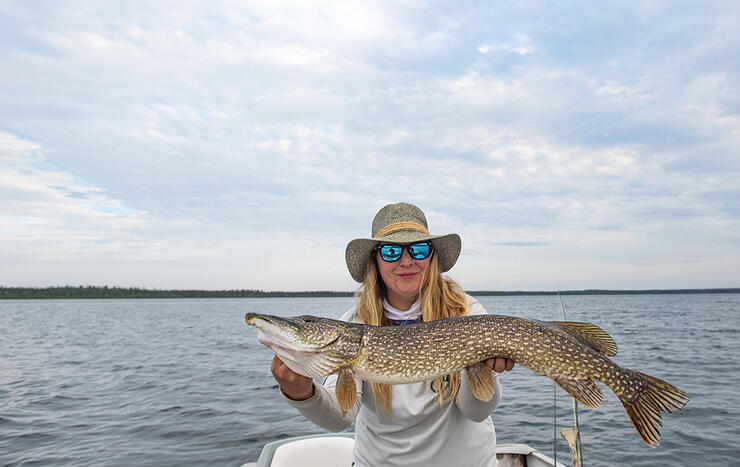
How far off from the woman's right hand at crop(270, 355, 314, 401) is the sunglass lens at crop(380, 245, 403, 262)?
843mm

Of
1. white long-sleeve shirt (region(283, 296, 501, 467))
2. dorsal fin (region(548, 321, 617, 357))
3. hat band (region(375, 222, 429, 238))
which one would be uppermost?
hat band (region(375, 222, 429, 238))

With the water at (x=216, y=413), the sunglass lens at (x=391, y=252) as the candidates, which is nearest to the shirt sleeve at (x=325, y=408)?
the sunglass lens at (x=391, y=252)

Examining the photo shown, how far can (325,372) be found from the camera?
2.47m

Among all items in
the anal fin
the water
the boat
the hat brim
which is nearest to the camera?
the anal fin

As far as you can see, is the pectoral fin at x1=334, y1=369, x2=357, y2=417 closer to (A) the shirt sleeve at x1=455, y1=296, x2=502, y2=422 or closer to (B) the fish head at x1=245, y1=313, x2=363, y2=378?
(B) the fish head at x1=245, y1=313, x2=363, y2=378

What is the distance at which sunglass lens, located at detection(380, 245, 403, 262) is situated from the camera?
284 centimetres

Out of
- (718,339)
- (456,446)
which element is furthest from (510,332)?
(718,339)

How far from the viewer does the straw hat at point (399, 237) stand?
113 inches

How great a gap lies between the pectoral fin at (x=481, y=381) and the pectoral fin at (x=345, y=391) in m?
0.63

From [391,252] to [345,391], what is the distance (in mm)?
846

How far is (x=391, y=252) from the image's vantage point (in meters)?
2.85


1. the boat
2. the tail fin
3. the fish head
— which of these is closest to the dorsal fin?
the tail fin

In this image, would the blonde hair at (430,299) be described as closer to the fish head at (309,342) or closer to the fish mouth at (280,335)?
the fish head at (309,342)

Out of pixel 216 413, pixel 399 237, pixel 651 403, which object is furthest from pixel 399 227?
pixel 216 413
